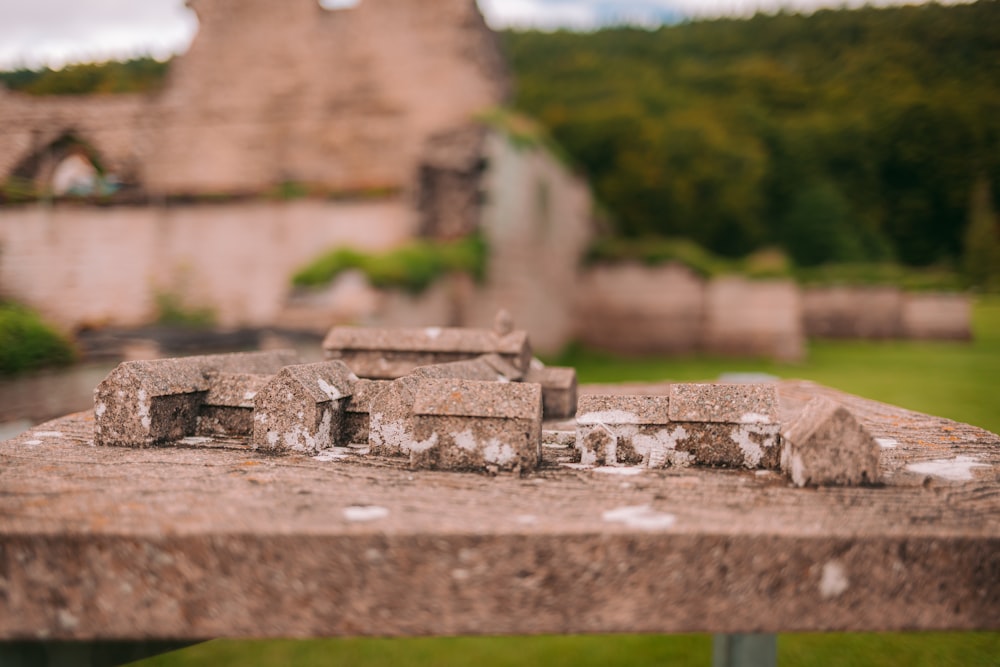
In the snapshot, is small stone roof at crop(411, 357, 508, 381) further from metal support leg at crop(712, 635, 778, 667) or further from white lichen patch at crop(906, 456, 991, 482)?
white lichen patch at crop(906, 456, 991, 482)

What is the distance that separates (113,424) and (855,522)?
2.67m

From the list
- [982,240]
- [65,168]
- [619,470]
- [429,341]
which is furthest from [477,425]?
[65,168]

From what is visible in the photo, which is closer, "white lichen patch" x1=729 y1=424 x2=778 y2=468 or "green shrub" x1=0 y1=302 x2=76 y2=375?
"white lichen patch" x1=729 y1=424 x2=778 y2=468

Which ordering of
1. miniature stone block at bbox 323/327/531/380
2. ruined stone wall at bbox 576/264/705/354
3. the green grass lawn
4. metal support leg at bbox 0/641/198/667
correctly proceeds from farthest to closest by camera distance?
ruined stone wall at bbox 576/264/705/354
the green grass lawn
miniature stone block at bbox 323/327/531/380
metal support leg at bbox 0/641/198/667

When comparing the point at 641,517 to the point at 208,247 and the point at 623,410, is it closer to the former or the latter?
the point at 623,410

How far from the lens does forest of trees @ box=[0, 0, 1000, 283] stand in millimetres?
5977

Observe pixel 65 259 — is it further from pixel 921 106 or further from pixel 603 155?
pixel 603 155

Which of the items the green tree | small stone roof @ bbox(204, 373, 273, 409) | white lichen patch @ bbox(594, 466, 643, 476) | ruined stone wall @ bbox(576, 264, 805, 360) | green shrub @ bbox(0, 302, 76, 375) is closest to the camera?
white lichen patch @ bbox(594, 466, 643, 476)

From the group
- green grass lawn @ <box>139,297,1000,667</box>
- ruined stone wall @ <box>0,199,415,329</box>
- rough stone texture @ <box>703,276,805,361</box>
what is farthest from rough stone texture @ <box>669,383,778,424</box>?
rough stone texture @ <box>703,276,805,361</box>

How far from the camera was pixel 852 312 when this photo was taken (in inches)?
988

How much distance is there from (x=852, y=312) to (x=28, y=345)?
83.0 ft

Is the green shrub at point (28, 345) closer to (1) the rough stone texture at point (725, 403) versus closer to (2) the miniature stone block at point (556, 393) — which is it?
(2) the miniature stone block at point (556, 393)

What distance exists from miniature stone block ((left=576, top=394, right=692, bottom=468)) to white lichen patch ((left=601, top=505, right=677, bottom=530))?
0.55 m

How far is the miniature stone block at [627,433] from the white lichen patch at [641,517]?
21.5 inches
